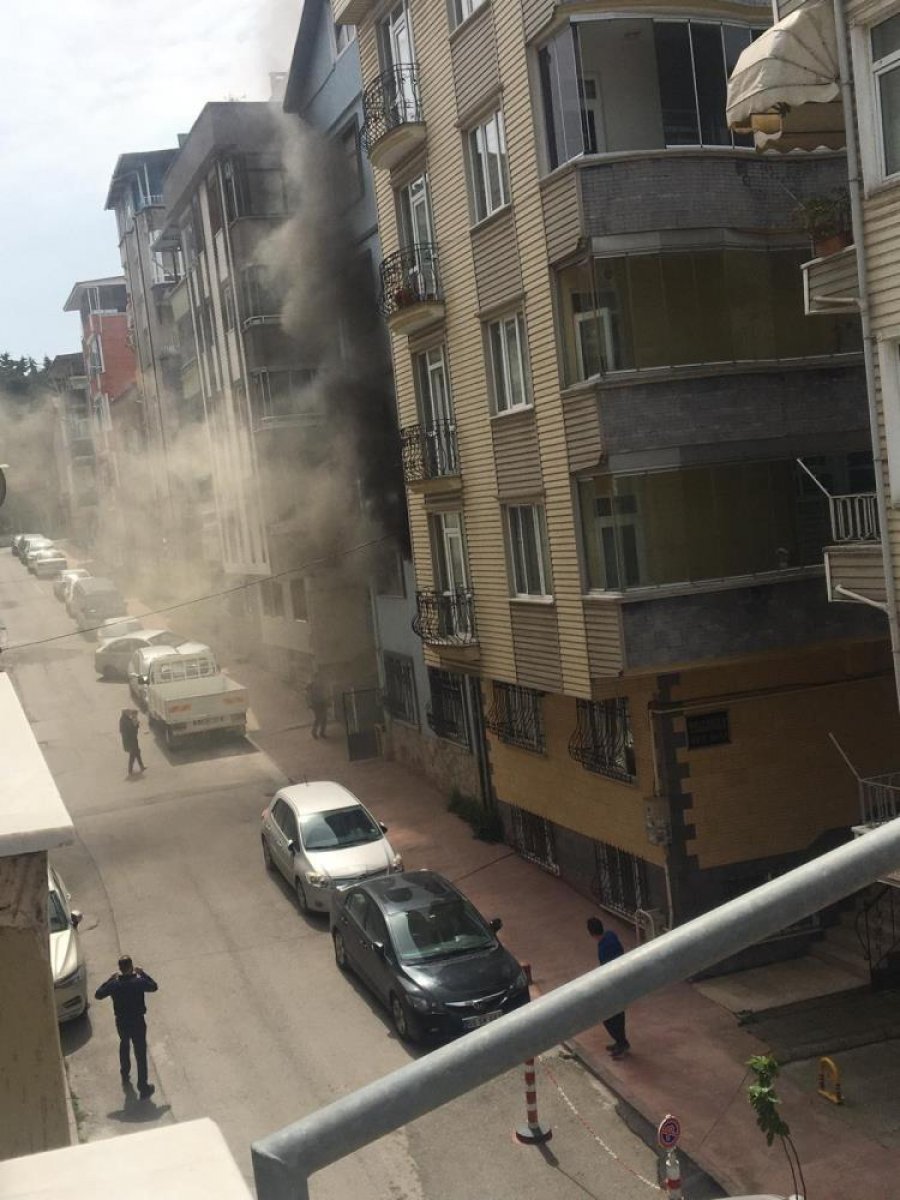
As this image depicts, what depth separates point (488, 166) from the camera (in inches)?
705

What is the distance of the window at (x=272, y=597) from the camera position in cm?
3585

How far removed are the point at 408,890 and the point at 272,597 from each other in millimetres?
21321

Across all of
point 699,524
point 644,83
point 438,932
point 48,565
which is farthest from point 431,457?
point 48,565

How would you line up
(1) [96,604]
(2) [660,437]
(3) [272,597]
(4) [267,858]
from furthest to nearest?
1. (1) [96,604]
2. (3) [272,597]
3. (4) [267,858]
4. (2) [660,437]

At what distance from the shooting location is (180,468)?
1784 inches

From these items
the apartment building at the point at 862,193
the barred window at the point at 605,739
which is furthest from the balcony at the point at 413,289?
the apartment building at the point at 862,193

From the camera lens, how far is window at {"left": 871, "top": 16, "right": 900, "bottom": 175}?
1120cm

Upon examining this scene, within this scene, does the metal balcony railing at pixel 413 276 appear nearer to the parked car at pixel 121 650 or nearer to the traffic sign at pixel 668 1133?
the traffic sign at pixel 668 1133

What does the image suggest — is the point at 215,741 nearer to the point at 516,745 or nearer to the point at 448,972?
the point at 516,745

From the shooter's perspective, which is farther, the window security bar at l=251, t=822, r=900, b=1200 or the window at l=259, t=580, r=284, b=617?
the window at l=259, t=580, r=284, b=617

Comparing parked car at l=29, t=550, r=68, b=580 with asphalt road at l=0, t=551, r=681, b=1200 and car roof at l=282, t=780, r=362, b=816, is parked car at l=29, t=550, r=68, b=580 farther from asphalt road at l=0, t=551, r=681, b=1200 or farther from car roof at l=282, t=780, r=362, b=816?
car roof at l=282, t=780, r=362, b=816

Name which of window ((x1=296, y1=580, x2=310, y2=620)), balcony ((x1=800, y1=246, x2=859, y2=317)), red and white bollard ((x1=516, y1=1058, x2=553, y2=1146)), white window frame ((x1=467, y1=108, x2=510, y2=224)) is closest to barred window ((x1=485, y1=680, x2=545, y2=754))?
white window frame ((x1=467, y1=108, x2=510, y2=224))

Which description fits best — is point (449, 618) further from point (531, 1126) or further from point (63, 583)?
point (63, 583)

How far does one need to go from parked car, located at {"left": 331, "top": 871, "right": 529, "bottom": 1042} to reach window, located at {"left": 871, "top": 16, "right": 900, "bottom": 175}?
8859 mm
